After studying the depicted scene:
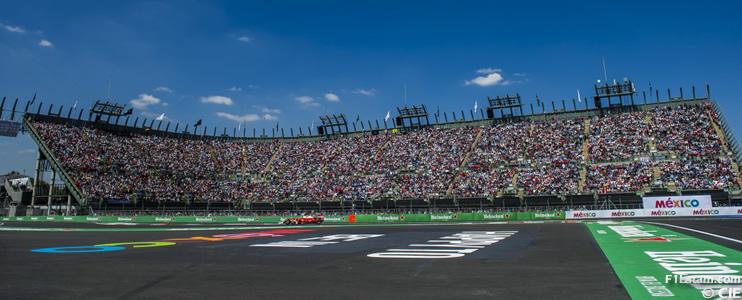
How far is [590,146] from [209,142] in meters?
66.6

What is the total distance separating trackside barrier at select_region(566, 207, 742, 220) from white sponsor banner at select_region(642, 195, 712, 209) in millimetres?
428

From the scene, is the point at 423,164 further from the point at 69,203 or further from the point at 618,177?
the point at 69,203

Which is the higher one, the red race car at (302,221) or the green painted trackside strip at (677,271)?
the green painted trackside strip at (677,271)

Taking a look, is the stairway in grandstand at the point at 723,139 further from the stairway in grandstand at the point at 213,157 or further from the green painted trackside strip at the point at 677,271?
the stairway in grandstand at the point at 213,157

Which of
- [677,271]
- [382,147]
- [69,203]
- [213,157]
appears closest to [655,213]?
[677,271]

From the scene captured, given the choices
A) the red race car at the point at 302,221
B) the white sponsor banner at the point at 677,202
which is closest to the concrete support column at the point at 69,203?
the red race car at the point at 302,221

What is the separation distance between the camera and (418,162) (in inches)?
2525

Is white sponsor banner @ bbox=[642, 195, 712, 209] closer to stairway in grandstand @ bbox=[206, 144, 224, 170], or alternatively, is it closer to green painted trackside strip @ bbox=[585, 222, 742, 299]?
green painted trackside strip @ bbox=[585, 222, 742, 299]

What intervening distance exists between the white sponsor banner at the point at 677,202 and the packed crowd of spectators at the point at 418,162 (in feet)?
12.1

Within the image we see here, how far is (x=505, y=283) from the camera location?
742 centimetres

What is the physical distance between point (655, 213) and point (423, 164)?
98.6 ft

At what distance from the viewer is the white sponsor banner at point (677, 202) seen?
4053 centimetres

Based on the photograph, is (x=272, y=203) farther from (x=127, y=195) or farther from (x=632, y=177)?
(x=632, y=177)

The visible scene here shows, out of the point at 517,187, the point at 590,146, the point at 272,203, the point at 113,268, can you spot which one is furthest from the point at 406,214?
the point at 113,268
